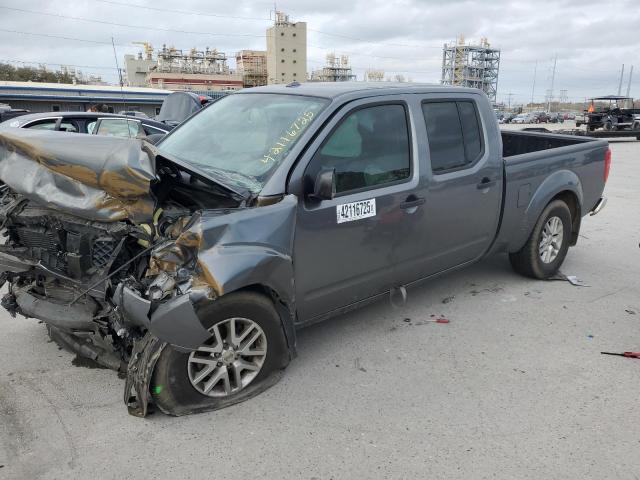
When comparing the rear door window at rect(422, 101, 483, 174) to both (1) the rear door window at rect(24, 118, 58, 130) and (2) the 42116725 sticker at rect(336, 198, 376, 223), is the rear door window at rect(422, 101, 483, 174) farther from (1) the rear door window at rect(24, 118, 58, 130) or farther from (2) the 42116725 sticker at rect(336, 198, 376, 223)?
(1) the rear door window at rect(24, 118, 58, 130)

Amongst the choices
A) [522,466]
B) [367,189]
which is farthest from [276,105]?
[522,466]

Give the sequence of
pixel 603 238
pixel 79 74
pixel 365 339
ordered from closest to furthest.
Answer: pixel 365 339 < pixel 603 238 < pixel 79 74

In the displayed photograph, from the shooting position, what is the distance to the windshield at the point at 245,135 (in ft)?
10.3

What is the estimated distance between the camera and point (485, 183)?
13.7 feet

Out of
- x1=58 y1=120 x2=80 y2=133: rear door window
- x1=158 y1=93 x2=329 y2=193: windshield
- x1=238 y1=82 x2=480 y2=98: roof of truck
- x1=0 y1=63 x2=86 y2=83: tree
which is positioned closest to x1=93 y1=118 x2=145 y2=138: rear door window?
x1=58 y1=120 x2=80 y2=133: rear door window

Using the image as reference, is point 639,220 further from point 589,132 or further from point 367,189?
point 589,132

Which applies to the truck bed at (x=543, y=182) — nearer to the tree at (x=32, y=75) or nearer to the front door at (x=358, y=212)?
the front door at (x=358, y=212)

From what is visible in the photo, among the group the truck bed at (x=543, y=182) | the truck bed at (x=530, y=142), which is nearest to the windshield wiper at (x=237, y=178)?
the truck bed at (x=543, y=182)

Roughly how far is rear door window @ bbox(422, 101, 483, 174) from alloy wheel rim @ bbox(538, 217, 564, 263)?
1.38 m

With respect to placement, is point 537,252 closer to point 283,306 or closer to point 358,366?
point 358,366

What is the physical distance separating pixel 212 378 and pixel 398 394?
3.78 feet

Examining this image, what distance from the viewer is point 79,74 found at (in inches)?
2633

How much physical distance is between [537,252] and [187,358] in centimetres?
365

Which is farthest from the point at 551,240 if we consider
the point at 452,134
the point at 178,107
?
the point at 178,107
